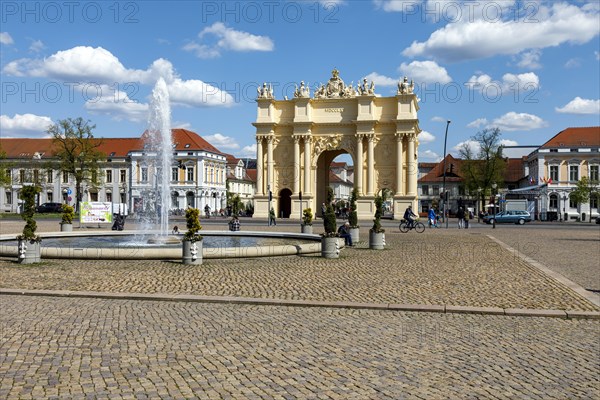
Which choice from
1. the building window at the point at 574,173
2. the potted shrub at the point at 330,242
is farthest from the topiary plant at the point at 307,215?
the building window at the point at 574,173

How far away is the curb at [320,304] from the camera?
398 inches

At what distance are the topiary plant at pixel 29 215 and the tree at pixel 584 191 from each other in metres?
73.3

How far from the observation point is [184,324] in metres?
8.84

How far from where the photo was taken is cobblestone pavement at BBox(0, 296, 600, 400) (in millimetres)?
5926

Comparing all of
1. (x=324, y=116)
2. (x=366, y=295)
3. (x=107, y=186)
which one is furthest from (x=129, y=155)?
(x=366, y=295)

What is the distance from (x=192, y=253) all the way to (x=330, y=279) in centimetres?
440

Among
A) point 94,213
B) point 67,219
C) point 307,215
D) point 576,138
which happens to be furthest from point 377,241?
point 576,138

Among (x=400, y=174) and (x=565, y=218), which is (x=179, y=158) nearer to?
(x=400, y=174)

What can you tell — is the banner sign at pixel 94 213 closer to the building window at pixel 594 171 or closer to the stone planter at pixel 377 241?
the stone planter at pixel 377 241

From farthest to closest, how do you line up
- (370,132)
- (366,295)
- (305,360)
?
(370,132)
(366,295)
(305,360)

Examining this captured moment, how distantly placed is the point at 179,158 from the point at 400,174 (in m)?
42.8

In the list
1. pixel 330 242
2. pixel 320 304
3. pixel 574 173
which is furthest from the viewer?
pixel 574 173

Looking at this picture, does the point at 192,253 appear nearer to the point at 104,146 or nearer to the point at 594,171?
the point at 594,171

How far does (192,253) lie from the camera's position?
16453 millimetres
